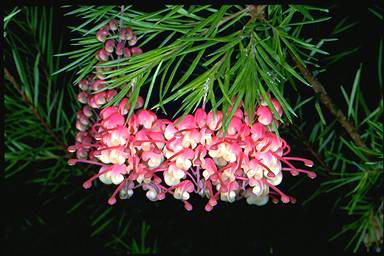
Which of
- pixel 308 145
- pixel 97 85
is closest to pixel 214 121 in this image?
pixel 97 85

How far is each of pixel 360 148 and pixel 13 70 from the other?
47 centimetres

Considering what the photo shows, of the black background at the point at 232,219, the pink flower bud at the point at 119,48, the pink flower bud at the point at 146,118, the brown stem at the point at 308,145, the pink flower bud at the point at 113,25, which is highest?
the pink flower bud at the point at 113,25

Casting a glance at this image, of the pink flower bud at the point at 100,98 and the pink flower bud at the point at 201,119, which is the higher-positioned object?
the pink flower bud at the point at 100,98

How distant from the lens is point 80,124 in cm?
51

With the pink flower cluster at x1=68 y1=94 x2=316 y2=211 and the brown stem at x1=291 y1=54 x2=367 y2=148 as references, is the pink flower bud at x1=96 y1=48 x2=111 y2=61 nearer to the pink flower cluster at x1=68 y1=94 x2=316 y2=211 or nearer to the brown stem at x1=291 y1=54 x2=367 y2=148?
the pink flower cluster at x1=68 y1=94 x2=316 y2=211

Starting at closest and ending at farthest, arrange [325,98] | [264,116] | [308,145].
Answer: [264,116]
[325,98]
[308,145]

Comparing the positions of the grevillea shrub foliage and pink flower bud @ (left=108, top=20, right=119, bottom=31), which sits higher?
pink flower bud @ (left=108, top=20, right=119, bottom=31)

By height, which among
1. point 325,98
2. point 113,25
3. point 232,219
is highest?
point 113,25

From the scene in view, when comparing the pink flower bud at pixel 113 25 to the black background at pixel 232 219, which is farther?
the black background at pixel 232 219

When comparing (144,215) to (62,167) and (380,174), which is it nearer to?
(62,167)

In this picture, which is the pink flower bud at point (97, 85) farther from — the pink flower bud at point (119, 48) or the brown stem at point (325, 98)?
the brown stem at point (325, 98)

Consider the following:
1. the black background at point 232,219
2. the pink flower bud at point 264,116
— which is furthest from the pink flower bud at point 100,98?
the black background at point 232,219

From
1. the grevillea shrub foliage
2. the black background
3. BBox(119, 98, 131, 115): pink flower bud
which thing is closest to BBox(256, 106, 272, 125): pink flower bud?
the grevillea shrub foliage

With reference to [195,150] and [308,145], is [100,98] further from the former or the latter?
[308,145]
